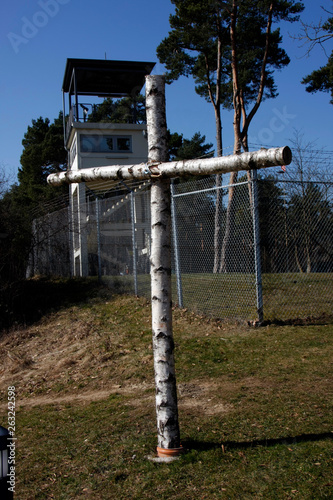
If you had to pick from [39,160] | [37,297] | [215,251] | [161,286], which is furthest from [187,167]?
[39,160]

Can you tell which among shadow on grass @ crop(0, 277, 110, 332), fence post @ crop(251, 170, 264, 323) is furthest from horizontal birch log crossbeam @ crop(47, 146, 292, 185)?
shadow on grass @ crop(0, 277, 110, 332)

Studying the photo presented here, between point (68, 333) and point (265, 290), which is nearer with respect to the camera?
point (265, 290)

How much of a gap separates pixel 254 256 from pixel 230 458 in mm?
4629

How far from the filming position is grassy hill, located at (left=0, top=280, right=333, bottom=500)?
12.5ft

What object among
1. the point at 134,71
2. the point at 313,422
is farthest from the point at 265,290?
the point at 134,71

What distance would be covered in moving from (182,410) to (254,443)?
3.89ft

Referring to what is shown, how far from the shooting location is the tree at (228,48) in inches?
699

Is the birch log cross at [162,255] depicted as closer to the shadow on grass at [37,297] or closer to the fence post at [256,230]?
the fence post at [256,230]

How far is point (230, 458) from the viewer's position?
4.02 m

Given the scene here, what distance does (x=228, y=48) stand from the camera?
21.9 metres

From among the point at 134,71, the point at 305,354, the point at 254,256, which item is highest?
the point at 134,71

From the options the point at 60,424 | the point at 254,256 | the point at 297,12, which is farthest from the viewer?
the point at 297,12

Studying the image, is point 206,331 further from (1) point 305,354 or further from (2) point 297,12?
(2) point 297,12

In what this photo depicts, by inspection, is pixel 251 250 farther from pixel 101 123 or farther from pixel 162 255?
pixel 101 123
